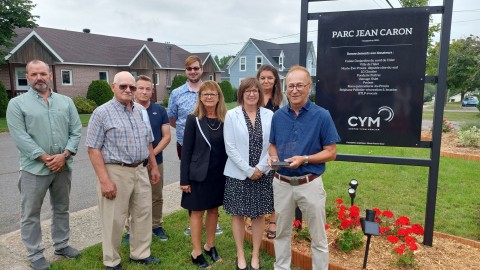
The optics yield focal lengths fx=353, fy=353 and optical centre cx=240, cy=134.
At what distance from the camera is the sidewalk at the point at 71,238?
3729 millimetres

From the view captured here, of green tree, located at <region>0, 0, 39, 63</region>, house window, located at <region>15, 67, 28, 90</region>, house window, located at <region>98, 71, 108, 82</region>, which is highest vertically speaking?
green tree, located at <region>0, 0, 39, 63</region>

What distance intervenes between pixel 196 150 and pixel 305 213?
1.20m

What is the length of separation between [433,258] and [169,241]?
9.60ft

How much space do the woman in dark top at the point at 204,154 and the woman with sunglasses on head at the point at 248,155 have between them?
133mm

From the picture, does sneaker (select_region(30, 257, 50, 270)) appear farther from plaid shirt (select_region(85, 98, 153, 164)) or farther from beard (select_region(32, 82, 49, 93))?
beard (select_region(32, 82, 49, 93))

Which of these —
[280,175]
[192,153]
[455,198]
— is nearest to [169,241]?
[192,153]

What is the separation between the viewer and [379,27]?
3732 millimetres

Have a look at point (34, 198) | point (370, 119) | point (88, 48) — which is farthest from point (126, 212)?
point (88, 48)

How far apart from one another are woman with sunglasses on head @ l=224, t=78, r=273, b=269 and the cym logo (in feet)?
3.52

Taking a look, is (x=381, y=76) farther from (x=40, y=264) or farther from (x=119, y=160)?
(x=40, y=264)

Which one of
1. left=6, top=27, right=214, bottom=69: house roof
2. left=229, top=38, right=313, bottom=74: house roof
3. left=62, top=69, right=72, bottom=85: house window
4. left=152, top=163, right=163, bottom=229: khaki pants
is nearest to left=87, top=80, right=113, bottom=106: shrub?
left=6, top=27, right=214, bottom=69: house roof

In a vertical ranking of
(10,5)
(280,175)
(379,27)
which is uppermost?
(10,5)

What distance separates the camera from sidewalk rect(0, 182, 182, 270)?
373 centimetres

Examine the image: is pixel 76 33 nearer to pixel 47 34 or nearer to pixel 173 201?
pixel 47 34
